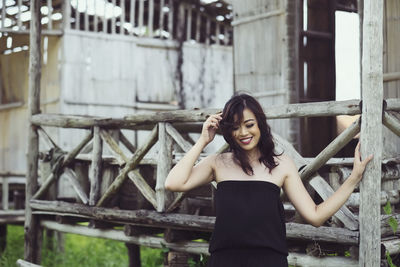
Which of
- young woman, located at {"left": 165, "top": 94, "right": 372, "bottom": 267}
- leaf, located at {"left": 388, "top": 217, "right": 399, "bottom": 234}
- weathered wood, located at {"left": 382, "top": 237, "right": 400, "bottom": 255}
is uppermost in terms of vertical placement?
young woman, located at {"left": 165, "top": 94, "right": 372, "bottom": 267}

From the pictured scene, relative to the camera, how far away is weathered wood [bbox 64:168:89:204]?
8.20 m

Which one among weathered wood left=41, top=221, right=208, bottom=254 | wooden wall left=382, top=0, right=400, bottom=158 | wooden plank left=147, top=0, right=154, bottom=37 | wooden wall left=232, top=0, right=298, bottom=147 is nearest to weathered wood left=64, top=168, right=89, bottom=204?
weathered wood left=41, top=221, right=208, bottom=254

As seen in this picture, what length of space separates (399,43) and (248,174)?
4.16m

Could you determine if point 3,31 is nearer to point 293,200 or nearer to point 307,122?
point 307,122

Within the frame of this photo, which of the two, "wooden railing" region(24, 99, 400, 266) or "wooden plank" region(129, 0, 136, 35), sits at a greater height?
"wooden plank" region(129, 0, 136, 35)

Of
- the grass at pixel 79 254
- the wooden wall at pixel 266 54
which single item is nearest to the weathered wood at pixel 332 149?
the wooden wall at pixel 266 54

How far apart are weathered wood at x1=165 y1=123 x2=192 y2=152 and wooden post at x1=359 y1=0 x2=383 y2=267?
2.04m

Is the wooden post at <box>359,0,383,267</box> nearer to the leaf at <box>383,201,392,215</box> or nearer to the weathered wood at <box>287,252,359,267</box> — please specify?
the leaf at <box>383,201,392,215</box>

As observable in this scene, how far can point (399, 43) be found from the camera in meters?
7.52

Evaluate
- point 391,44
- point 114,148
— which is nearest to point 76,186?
point 114,148

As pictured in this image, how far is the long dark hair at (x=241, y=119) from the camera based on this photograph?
4023 millimetres

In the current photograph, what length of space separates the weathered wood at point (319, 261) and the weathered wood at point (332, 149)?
28.4 inches

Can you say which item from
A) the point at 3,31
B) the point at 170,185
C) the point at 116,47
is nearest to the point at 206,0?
the point at 116,47

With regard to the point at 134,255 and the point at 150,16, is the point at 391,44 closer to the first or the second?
the point at 134,255
